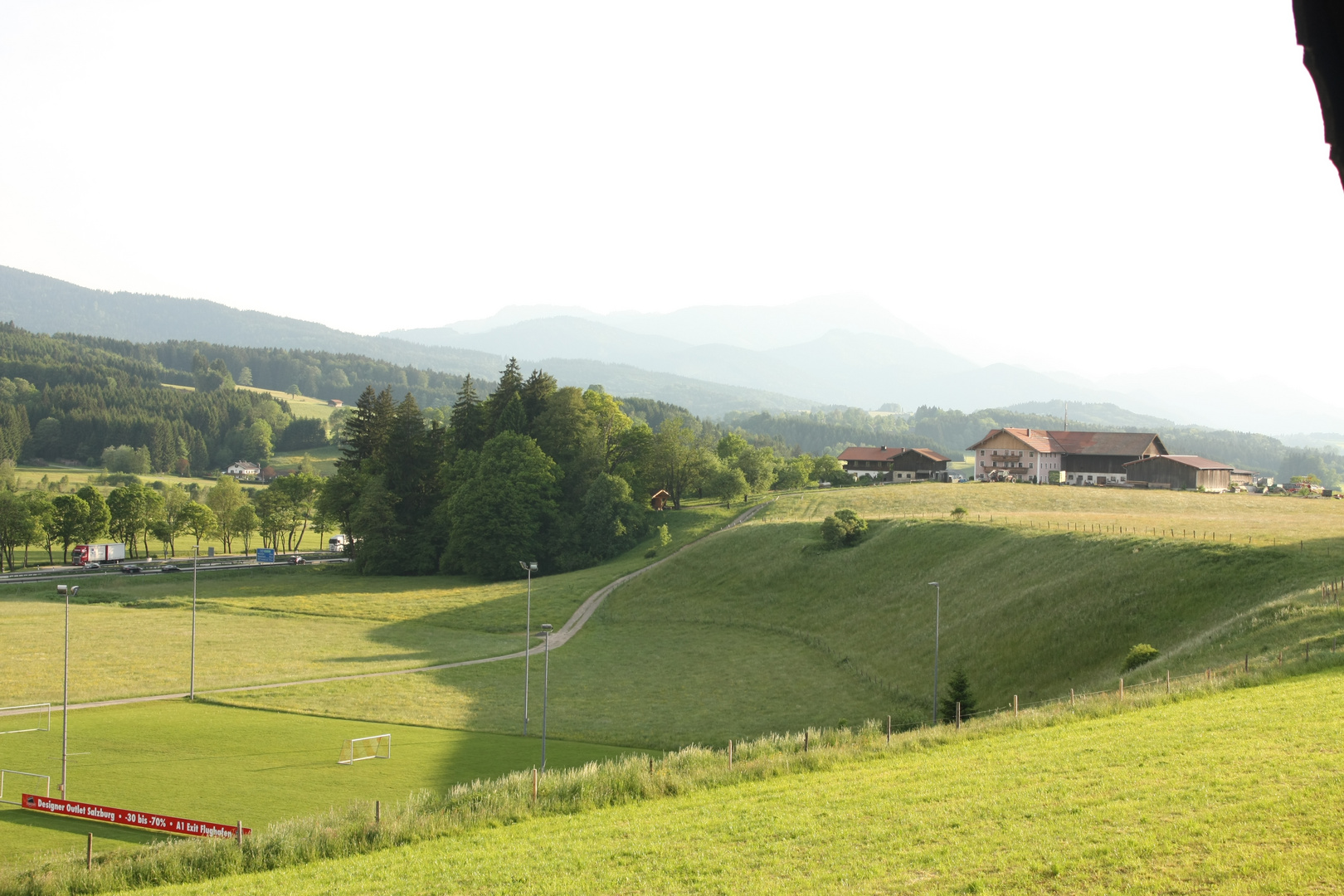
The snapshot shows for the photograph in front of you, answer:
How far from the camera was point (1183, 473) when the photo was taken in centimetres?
10125

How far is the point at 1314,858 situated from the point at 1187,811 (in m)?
3.29

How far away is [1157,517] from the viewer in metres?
67.2

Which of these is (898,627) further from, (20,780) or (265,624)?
(265,624)

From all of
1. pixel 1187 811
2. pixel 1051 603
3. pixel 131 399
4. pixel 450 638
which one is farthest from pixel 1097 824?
Answer: pixel 131 399

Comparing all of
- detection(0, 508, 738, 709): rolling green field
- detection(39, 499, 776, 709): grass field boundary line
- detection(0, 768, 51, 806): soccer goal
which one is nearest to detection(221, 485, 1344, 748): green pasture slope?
detection(39, 499, 776, 709): grass field boundary line

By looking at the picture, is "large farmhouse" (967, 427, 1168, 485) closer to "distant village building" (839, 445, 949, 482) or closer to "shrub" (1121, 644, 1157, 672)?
"distant village building" (839, 445, 949, 482)

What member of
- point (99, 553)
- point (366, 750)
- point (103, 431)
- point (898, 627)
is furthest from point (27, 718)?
point (103, 431)

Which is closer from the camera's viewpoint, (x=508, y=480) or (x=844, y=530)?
(x=844, y=530)

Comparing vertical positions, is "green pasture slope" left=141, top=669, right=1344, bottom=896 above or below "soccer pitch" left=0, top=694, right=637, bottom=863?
above

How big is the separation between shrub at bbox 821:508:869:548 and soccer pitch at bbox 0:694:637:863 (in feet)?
115

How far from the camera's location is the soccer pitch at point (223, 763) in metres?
26.5

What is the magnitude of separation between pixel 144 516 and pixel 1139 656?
380 ft

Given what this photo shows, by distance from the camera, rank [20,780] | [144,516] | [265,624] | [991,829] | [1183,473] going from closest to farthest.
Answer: [991,829] → [20,780] → [265,624] → [1183,473] → [144,516]

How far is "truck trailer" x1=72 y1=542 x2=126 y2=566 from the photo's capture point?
3994 inches
